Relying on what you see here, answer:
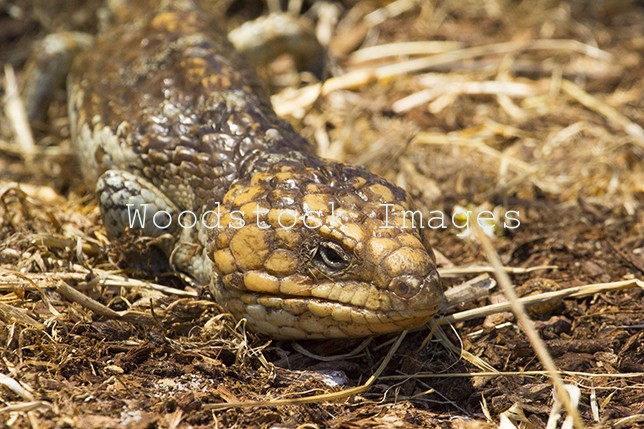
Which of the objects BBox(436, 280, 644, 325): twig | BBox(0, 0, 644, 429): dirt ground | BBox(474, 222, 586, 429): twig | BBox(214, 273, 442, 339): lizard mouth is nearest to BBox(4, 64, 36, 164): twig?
BBox(0, 0, 644, 429): dirt ground

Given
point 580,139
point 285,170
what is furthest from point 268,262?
point 580,139

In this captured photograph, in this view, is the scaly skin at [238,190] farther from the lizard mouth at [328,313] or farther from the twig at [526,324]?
the twig at [526,324]

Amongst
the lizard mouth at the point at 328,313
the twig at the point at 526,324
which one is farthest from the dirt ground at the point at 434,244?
the twig at the point at 526,324

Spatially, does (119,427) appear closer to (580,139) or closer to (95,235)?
(95,235)

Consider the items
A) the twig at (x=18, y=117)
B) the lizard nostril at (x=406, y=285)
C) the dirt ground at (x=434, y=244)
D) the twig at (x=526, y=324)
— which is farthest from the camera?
the twig at (x=18, y=117)

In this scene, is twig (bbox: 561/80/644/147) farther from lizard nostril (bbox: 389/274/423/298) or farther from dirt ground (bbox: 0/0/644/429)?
lizard nostril (bbox: 389/274/423/298)

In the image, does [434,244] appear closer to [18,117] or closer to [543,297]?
[543,297]

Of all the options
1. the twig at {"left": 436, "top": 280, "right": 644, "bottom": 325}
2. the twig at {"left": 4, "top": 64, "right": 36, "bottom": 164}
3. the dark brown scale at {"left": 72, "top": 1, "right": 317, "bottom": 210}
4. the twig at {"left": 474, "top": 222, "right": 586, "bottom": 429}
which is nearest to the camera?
the twig at {"left": 474, "top": 222, "right": 586, "bottom": 429}

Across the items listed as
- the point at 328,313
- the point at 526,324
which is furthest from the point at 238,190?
the point at 526,324

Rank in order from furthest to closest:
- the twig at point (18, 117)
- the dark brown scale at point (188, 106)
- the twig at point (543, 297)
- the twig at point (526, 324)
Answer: the twig at point (18, 117) < the dark brown scale at point (188, 106) < the twig at point (543, 297) < the twig at point (526, 324)
